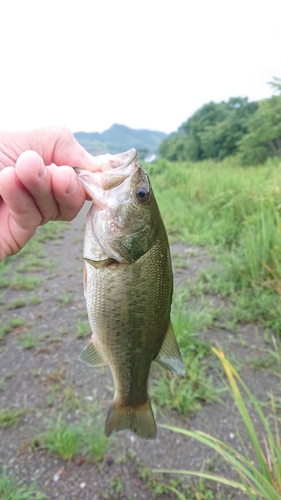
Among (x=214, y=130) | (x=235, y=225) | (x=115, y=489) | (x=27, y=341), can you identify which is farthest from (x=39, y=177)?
(x=214, y=130)

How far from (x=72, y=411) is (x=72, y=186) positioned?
2233mm

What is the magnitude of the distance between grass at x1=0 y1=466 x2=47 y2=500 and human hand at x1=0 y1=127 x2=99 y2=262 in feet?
5.34

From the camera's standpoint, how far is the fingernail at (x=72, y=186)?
4.43 ft

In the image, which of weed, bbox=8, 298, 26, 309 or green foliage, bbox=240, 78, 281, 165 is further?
green foliage, bbox=240, 78, 281, 165

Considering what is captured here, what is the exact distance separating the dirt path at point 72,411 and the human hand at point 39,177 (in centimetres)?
172

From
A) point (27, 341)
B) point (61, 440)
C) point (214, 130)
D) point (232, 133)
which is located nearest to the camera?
point (61, 440)

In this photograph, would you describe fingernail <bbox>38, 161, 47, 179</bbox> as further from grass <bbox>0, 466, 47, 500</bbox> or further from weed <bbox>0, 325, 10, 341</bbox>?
weed <bbox>0, 325, 10, 341</bbox>

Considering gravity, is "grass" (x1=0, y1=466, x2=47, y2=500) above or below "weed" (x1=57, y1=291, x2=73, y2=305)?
below

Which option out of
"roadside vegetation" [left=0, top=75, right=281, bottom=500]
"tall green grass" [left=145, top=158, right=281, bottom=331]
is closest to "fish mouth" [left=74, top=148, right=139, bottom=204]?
"roadside vegetation" [left=0, top=75, right=281, bottom=500]

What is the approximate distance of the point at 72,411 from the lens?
294cm

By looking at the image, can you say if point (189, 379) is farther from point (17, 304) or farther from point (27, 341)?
point (17, 304)

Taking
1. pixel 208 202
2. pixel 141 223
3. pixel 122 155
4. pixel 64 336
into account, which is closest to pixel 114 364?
pixel 141 223

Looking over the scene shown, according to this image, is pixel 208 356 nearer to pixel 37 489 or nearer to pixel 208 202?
pixel 37 489

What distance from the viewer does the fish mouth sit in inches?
54.5
